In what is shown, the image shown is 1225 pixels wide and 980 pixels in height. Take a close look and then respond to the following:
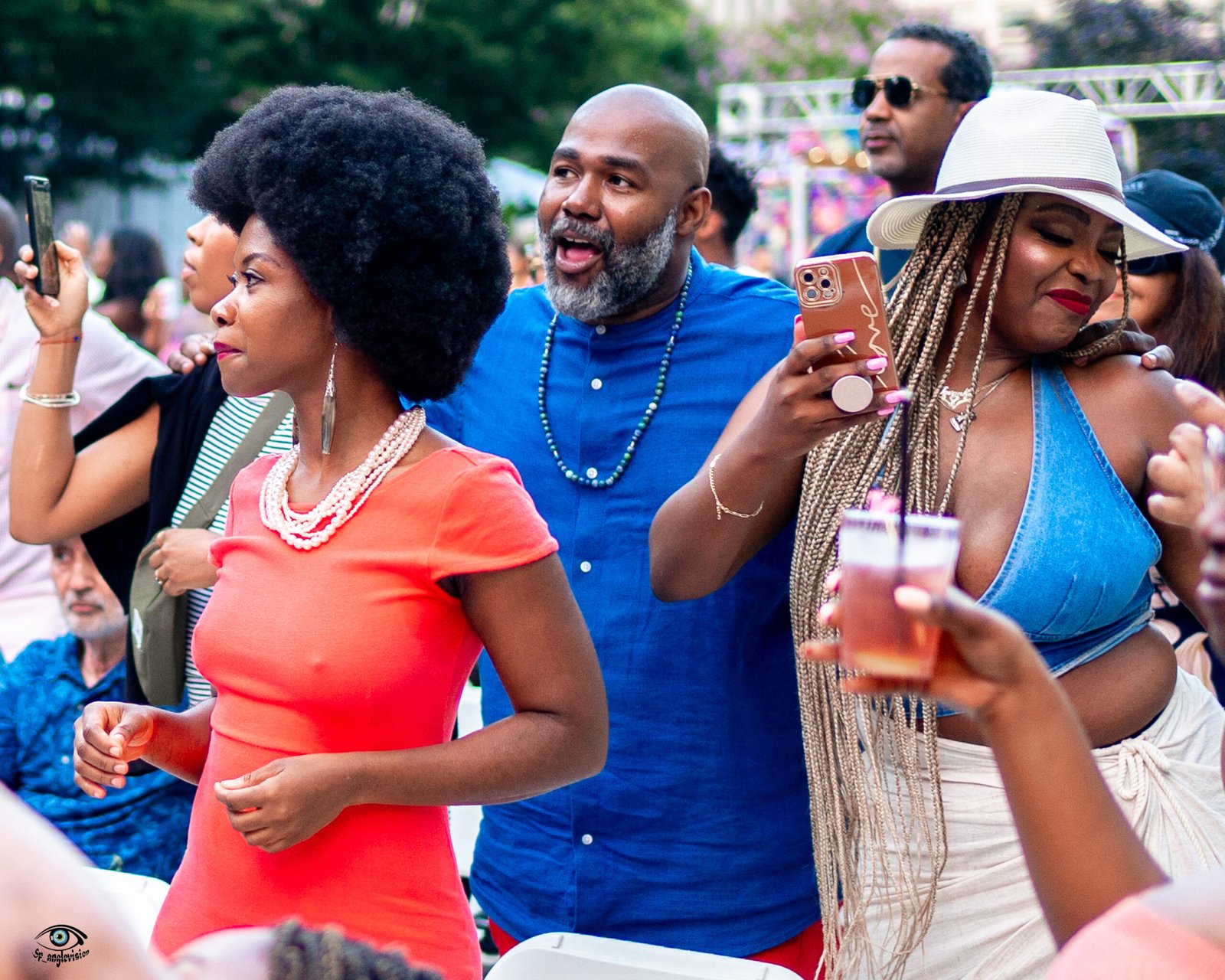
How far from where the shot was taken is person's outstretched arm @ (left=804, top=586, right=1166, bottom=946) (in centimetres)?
134

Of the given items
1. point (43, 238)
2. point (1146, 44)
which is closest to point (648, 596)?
point (43, 238)

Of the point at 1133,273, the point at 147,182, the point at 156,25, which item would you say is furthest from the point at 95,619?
the point at 147,182

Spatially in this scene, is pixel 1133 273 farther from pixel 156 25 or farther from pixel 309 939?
pixel 156 25

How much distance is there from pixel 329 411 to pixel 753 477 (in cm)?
67

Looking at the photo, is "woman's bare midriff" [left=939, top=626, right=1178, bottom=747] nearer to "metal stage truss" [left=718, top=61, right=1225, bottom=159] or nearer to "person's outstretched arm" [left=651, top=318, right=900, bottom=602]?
"person's outstretched arm" [left=651, top=318, right=900, bottom=602]

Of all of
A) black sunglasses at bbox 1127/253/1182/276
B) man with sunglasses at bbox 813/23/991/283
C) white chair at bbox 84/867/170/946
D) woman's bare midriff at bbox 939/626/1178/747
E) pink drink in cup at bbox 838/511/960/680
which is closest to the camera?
pink drink in cup at bbox 838/511/960/680

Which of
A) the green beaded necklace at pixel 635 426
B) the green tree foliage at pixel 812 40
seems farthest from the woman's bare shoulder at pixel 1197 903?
the green tree foliage at pixel 812 40

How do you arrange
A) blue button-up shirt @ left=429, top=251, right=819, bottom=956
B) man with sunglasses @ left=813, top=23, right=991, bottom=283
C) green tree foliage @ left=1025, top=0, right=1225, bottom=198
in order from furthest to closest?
green tree foliage @ left=1025, top=0, right=1225, bottom=198
man with sunglasses @ left=813, top=23, right=991, bottom=283
blue button-up shirt @ left=429, top=251, right=819, bottom=956

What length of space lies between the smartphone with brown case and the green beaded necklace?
0.72m

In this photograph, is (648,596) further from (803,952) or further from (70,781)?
(70,781)

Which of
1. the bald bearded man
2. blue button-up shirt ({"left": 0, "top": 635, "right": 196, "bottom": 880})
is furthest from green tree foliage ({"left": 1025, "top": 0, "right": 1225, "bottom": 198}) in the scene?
blue button-up shirt ({"left": 0, "top": 635, "right": 196, "bottom": 880})

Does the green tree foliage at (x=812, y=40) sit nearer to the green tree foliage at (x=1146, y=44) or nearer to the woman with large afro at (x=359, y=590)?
the green tree foliage at (x=1146, y=44)

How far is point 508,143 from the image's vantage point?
25344 millimetres

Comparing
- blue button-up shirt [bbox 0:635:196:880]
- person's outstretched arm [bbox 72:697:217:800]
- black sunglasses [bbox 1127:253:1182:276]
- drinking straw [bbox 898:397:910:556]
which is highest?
drinking straw [bbox 898:397:910:556]
